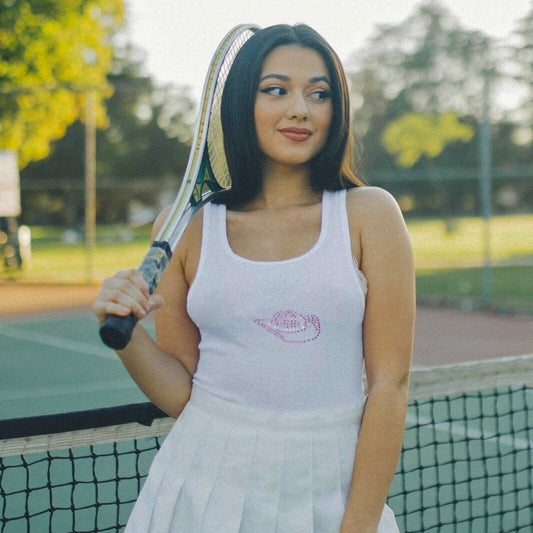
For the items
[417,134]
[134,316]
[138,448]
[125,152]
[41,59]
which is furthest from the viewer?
[125,152]

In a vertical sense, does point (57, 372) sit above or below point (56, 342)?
above

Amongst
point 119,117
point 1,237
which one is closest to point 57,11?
point 1,237

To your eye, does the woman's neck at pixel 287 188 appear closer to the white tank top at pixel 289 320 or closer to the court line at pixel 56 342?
the white tank top at pixel 289 320

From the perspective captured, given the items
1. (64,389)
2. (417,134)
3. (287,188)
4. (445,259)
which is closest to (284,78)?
(287,188)

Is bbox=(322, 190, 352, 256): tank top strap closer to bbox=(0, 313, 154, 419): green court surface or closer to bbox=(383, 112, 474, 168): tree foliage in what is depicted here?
bbox=(0, 313, 154, 419): green court surface

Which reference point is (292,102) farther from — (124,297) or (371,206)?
(124,297)

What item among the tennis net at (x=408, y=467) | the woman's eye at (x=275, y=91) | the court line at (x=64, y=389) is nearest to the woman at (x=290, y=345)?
the woman's eye at (x=275, y=91)


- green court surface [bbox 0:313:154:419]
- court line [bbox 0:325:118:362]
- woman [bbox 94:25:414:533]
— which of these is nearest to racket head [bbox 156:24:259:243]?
woman [bbox 94:25:414:533]

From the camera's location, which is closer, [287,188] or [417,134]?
[287,188]

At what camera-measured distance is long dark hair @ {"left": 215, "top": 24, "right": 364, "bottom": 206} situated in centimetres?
159

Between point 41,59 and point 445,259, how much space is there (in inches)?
372

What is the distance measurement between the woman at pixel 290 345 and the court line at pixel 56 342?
21.2ft

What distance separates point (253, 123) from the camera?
5.27 ft

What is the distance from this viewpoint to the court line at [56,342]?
8312mm
